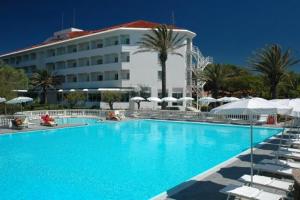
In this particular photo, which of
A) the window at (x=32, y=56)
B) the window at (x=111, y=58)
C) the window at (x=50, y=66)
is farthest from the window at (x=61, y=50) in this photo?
the window at (x=111, y=58)

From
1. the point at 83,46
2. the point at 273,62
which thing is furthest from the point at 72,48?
the point at 273,62

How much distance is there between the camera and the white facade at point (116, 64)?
49812mm

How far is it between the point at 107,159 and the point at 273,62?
26.9 metres

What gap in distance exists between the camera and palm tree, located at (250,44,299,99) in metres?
35.9

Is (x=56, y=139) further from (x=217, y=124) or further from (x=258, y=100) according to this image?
(x=258, y=100)

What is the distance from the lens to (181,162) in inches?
577

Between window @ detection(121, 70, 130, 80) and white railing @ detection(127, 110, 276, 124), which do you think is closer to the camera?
white railing @ detection(127, 110, 276, 124)

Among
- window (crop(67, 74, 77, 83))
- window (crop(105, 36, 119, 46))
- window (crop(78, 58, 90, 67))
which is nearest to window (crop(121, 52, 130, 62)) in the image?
window (crop(105, 36, 119, 46))

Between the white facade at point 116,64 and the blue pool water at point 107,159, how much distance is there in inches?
946

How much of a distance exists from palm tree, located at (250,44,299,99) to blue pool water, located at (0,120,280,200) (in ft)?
41.7

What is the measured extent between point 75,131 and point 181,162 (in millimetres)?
14013

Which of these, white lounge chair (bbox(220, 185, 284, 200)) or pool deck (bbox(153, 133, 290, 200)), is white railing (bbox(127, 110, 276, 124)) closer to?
pool deck (bbox(153, 133, 290, 200))

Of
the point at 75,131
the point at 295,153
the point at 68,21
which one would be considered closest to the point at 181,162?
the point at 295,153

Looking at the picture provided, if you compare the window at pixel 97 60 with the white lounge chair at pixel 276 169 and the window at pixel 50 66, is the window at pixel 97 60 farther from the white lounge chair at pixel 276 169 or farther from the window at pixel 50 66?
the white lounge chair at pixel 276 169
